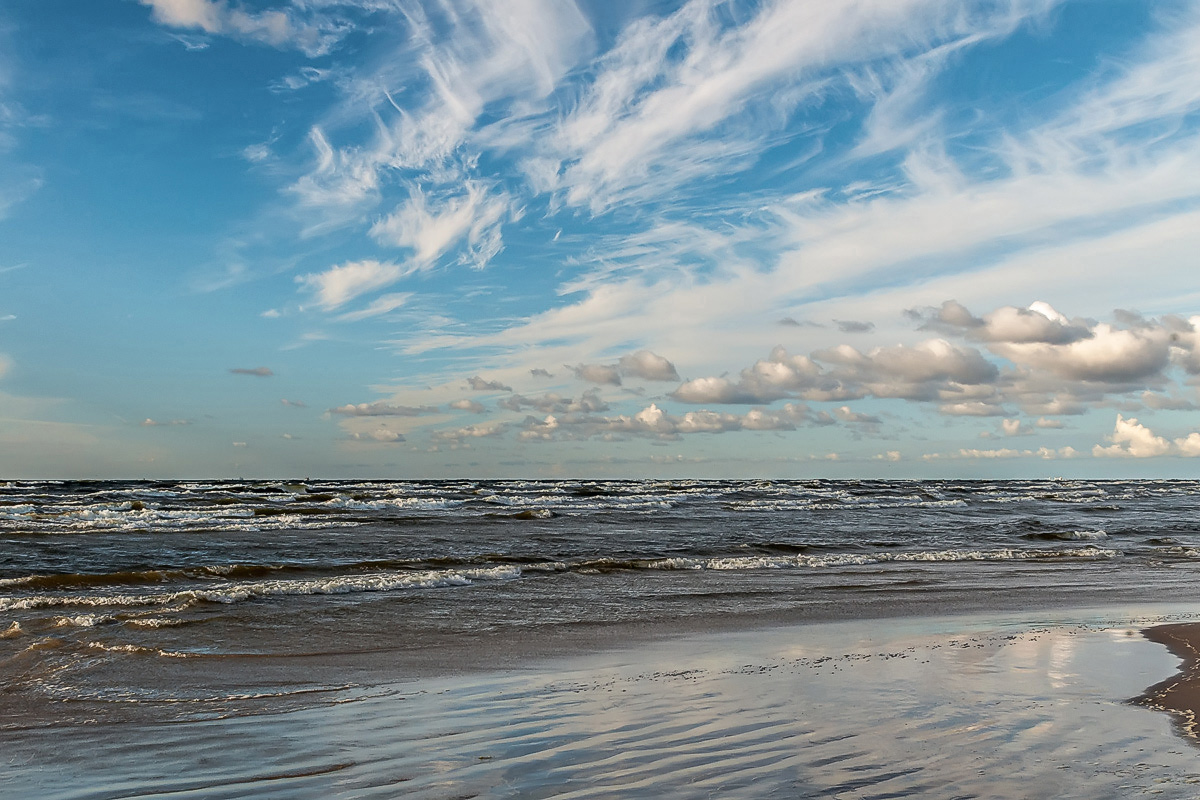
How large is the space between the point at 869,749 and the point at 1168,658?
193 inches

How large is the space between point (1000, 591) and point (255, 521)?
26.3 metres

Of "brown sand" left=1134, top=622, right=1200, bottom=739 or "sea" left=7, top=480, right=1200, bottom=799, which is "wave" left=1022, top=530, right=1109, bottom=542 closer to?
"sea" left=7, top=480, right=1200, bottom=799

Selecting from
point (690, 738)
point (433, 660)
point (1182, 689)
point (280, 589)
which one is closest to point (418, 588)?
point (280, 589)

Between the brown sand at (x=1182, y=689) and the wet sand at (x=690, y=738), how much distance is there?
0.44 feet

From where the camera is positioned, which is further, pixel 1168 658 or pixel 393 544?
pixel 393 544

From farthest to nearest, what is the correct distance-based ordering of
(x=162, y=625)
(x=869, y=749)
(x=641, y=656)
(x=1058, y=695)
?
(x=162, y=625)
(x=641, y=656)
(x=1058, y=695)
(x=869, y=749)

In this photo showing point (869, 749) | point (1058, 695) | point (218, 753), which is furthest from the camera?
point (1058, 695)

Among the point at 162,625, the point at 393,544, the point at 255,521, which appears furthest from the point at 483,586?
the point at 255,521

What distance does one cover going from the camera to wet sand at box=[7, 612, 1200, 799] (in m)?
4.63

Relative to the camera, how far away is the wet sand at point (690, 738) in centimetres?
463

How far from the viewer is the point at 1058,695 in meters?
6.58

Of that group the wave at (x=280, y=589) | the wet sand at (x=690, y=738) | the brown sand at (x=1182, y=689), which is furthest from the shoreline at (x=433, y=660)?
the wave at (x=280, y=589)

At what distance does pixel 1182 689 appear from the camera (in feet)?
22.3

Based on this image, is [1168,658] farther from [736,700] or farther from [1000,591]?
[1000,591]
